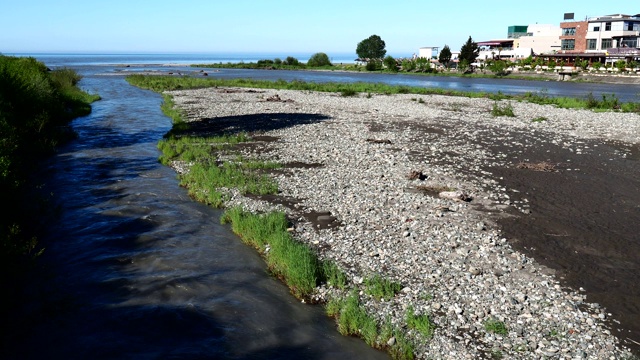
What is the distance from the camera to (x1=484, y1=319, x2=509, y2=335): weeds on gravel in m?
10.0

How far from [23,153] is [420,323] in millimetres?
24572

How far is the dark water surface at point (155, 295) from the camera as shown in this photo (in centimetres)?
1038

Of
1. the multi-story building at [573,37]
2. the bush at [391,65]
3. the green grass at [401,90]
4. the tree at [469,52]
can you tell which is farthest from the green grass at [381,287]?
the multi-story building at [573,37]

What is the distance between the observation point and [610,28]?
13412 cm

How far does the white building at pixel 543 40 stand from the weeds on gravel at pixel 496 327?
164 meters

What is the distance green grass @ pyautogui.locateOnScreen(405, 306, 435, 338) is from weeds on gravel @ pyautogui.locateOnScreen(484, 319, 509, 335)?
44.4 inches

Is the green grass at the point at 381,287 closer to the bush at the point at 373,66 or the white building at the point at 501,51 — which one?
the bush at the point at 373,66

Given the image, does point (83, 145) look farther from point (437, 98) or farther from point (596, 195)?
point (437, 98)

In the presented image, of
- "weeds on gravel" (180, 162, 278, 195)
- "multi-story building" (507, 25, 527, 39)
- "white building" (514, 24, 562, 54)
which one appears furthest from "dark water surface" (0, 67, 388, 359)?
"multi-story building" (507, 25, 527, 39)

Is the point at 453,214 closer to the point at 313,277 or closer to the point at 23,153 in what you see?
the point at 313,277

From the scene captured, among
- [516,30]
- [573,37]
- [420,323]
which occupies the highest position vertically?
[516,30]

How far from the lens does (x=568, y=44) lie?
14588cm

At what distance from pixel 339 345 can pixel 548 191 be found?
13.7 metres

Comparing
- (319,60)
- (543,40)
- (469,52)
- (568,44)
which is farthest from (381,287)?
(319,60)
